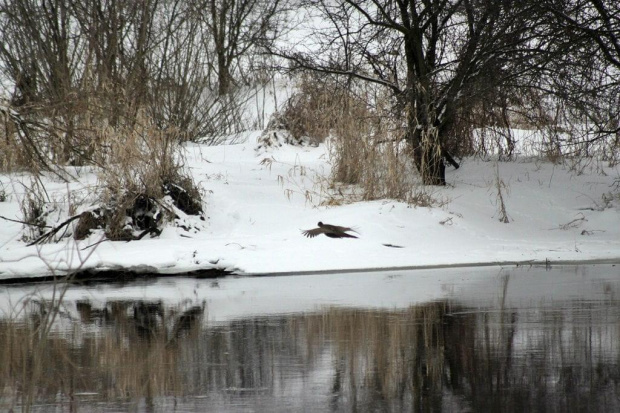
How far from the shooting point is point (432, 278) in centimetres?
1179

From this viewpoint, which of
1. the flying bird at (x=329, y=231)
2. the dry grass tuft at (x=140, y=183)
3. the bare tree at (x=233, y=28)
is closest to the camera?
the flying bird at (x=329, y=231)

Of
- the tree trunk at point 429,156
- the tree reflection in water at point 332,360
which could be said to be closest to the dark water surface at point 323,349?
the tree reflection in water at point 332,360

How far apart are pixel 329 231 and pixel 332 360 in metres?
7.84

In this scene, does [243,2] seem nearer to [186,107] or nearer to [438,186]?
[186,107]

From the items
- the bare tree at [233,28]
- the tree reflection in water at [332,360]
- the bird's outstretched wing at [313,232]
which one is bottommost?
the tree reflection in water at [332,360]

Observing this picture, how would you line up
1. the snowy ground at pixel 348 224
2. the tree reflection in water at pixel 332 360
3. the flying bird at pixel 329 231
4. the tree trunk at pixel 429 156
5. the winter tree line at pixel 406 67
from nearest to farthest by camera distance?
the tree reflection in water at pixel 332 360
the snowy ground at pixel 348 224
the flying bird at pixel 329 231
the winter tree line at pixel 406 67
the tree trunk at pixel 429 156

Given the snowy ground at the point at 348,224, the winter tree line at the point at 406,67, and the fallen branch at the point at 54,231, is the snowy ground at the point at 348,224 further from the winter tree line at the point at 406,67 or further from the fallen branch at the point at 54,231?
the winter tree line at the point at 406,67

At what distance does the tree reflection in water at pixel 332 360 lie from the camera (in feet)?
17.5

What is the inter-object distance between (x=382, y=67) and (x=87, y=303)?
10.0 metres

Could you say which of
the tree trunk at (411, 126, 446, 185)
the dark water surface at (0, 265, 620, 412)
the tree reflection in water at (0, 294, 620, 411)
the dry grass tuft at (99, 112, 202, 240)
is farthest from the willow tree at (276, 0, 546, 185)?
the tree reflection in water at (0, 294, 620, 411)

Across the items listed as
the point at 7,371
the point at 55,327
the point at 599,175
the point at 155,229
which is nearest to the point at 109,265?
the point at 155,229

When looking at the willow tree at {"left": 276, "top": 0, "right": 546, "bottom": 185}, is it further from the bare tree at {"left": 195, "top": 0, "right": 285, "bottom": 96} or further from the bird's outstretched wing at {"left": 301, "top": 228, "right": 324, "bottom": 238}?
the bare tree at {"left": 195, "top": 0, "right": 285, "bottom": 96}

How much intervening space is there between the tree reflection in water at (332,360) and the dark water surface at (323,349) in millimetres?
14

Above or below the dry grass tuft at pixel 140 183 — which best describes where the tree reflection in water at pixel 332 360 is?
below
